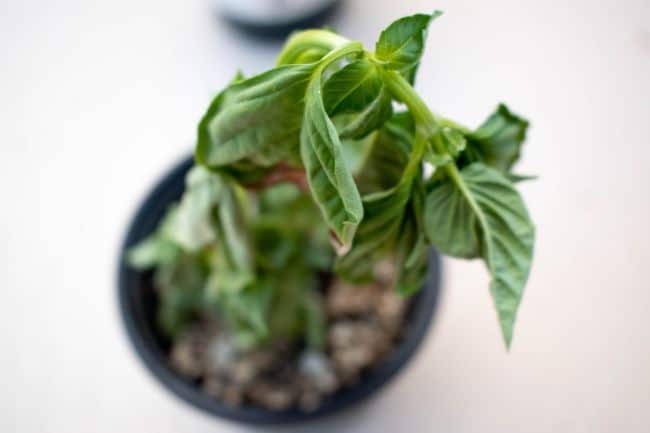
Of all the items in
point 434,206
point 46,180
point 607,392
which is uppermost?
point 434,206

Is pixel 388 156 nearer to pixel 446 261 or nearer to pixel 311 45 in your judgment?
pixel 311 45

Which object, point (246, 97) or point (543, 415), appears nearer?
point (246, 97)

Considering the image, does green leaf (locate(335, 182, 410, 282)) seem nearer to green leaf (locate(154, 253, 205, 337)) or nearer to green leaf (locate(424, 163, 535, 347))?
green leaf (locate(424, 163, 535, 347))

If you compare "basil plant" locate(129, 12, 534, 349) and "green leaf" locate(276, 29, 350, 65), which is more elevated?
"green leaf" locate(276, 29, 350, 65)

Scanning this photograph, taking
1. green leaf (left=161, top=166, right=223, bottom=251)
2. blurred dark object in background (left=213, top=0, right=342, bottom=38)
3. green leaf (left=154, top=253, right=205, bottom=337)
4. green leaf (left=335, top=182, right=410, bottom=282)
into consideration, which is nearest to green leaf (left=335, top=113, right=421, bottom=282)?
green leaf (left=335, top=182, right=410, bottom=282)

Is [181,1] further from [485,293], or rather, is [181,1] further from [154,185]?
[485,293]

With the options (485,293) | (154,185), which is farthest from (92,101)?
→ (485,293)
